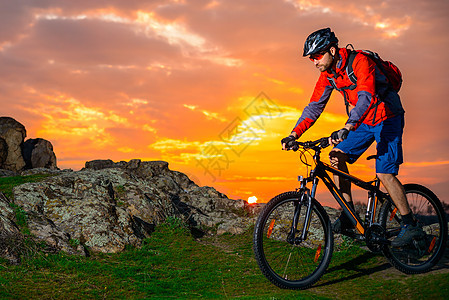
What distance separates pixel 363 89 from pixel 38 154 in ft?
97.9

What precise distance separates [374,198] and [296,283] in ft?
6.38

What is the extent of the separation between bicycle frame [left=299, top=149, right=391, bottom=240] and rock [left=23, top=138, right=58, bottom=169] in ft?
91.4

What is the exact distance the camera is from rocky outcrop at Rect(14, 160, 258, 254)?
25.8ft

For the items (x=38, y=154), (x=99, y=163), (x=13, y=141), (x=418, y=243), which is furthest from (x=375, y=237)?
(x=38, y=154)

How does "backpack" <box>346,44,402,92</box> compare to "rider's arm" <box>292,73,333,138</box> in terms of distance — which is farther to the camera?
"rider's arm" <box>292,73,333,138</box>

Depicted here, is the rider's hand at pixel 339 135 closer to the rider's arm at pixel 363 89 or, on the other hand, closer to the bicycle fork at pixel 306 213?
the rider's arm at pixel 363 89

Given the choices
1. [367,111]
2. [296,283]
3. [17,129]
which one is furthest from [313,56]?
[17,129]

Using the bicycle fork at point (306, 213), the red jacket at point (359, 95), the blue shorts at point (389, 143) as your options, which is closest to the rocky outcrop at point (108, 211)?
the bicycle fork at point (306, 213)

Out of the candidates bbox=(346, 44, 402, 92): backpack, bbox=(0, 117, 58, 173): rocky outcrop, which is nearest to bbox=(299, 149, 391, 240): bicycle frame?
bbox=(346, 44, 402, 92): backpack

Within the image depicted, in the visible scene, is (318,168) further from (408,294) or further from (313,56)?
(408,294)

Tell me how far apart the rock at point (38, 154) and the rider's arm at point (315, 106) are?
27462 millimetres

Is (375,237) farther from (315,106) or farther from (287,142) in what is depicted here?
(315,106)

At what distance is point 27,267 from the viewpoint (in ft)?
22.0

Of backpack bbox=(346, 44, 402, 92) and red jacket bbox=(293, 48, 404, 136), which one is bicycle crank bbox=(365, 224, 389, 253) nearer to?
red jacket bbox=(293, 48, 404, 136)
